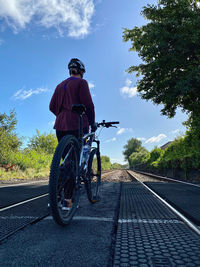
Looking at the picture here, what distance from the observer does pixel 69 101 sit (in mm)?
2521

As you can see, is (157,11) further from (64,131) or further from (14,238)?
(14,238)

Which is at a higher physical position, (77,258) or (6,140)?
(6,140)

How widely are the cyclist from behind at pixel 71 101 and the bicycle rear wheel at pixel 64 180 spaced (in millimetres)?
403

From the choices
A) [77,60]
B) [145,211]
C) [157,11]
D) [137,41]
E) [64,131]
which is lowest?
[145,211]

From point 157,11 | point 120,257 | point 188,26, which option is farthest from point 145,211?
point 157,11

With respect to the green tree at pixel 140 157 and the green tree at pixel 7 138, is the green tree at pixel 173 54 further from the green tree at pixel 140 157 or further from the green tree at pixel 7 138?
the green tree at pixel 140 157

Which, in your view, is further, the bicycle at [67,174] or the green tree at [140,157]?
the green tree at [140,157]

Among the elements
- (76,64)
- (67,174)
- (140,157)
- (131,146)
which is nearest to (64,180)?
(67,174)

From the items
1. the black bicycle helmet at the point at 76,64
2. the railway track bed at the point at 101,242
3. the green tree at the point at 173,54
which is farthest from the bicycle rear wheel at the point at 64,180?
the green tree at the point at 173,54

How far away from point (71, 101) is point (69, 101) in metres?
0.03

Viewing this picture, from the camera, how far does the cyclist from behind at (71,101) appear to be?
2428mm

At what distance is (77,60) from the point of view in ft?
9.24

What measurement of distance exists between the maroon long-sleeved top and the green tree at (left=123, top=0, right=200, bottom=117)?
9.72 meters

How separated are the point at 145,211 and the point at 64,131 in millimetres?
1521
